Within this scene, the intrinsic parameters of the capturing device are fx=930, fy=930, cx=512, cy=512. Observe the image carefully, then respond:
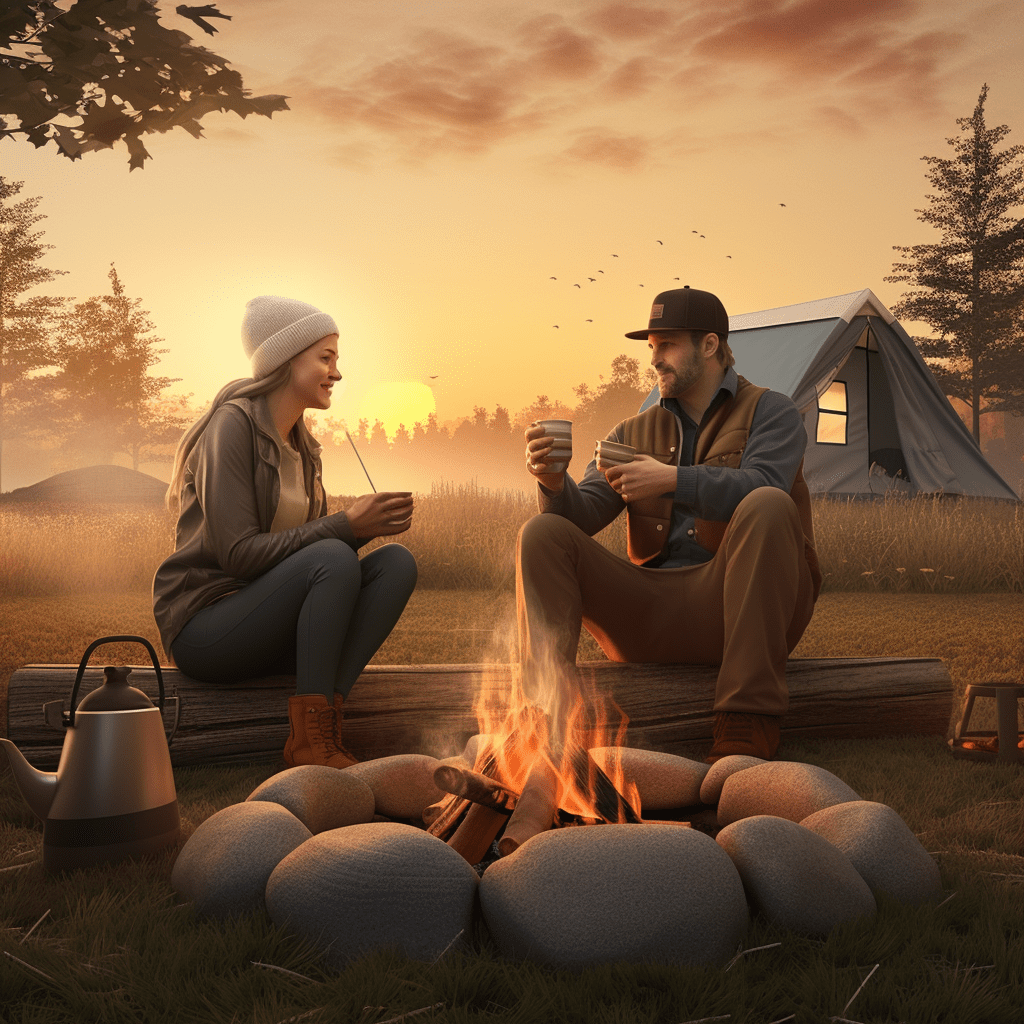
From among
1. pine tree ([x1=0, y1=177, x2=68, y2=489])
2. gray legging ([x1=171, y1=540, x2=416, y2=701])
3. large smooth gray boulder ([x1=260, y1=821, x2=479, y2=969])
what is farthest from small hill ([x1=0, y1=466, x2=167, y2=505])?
large smooth gray boulder ([x1=260, y1=821, x2=479, y2=969])

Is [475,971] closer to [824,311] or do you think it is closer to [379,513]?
→ [379,513]

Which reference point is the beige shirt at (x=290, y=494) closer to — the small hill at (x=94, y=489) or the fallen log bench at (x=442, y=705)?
the fallen log bench at (x=442, y=705)

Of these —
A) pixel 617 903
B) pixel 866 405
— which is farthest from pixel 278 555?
pixel 866 405

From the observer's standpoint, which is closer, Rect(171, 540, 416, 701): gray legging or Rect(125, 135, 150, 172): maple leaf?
Rect(171, 540, 416, 701): gray legging

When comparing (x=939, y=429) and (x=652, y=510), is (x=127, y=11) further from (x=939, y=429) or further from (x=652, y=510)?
(x=939, y=429)

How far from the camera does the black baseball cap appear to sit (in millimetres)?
3041

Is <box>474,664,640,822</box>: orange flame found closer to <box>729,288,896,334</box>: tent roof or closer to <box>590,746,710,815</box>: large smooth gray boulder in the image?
<box>590,746,710,815</box>: large smooth gray boulder

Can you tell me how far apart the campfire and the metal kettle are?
60 cm

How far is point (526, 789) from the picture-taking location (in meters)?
1.90

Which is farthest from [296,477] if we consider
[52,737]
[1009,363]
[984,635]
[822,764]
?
[1009,363]

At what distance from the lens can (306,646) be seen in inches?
102

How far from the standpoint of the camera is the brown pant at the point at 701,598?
8.54ft

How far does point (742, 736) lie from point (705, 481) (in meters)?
0.75

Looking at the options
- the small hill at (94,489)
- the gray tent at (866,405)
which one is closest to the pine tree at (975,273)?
the gray tent at (866,405)
